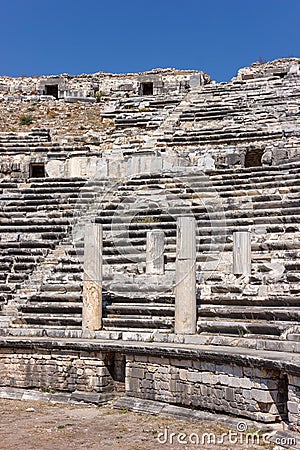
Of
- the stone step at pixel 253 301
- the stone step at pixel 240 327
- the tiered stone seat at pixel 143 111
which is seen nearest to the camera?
the stone step at pixel 240 327

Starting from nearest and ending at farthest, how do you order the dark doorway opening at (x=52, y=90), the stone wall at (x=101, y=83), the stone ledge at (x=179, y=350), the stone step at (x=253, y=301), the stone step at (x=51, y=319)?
the stone ledge at (x=179, y=350) → the stone step at (x=253, y=301) → the stone step at (x=51, y=319) → the stone wall at (x=101, y=83) → the dark doorway opening at (x=52, y=90)

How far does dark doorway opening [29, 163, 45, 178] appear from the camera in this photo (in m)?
21.6

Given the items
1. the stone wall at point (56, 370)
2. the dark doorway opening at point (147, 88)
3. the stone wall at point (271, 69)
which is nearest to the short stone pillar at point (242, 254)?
the stone wall at point (56, 370)

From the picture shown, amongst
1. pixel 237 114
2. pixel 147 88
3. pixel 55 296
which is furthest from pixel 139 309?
pixel 147 88

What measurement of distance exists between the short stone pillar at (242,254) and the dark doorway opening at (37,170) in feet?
32.3

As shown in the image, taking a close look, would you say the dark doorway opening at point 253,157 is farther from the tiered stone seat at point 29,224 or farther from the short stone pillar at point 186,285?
the short stone pillar at point 186,285

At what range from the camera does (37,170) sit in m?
22.0

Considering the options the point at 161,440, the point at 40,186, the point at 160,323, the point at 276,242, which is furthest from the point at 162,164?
the point at 161,440

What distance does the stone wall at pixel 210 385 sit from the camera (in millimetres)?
9133

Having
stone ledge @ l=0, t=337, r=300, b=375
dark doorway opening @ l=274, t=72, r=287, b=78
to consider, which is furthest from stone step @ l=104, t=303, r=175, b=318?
dark doorway opening @ l=274, t=72, r=287, b=78

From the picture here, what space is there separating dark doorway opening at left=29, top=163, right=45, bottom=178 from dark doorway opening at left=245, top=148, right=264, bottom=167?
6.12m

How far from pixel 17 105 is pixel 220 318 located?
58.7 feet

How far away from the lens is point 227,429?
30.5ft

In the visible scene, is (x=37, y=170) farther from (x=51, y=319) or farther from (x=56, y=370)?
(x=56, y=370)
